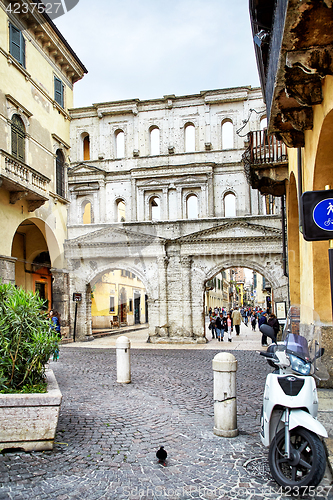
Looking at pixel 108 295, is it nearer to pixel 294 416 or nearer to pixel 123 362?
pixel 123 362

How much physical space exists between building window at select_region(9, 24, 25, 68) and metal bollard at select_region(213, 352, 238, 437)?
58.8 ft

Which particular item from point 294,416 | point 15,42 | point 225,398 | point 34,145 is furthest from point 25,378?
point 15,42

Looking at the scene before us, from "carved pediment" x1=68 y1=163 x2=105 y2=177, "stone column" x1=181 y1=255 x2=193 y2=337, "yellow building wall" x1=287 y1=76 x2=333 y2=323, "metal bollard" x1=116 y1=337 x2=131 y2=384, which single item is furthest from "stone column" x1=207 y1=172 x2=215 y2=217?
→ "metal bollard" x1=116 y1=337 x2=131 y2=384

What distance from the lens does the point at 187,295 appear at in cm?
2159

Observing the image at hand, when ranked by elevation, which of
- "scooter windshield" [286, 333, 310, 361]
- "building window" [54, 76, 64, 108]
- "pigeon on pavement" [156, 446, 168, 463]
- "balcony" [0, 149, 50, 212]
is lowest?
"pigeon on pavement" [156, 446, 168, 463]

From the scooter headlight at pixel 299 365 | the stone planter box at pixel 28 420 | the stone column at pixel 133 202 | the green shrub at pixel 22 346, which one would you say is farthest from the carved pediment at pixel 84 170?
the scooter headlight at pixel 299 365

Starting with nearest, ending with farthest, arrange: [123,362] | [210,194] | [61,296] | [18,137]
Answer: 1. [123,362]
2. [18,137]
3. [61,296]
4. [210,194]

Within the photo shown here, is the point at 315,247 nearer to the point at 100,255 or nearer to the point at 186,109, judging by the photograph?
the point at 100,255

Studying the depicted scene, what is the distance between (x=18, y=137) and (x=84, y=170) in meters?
5.98

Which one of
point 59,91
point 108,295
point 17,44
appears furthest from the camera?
point 108,295

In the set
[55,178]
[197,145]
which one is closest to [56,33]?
[55,178]

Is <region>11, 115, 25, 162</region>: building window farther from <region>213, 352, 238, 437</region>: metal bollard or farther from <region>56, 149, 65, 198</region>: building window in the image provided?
<region>213, 352, 238, 437</region>: metal bollard

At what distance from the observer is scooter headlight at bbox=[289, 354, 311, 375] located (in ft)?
12.8

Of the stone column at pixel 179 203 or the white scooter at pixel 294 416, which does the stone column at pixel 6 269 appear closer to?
the stone column at pixel 179 203
